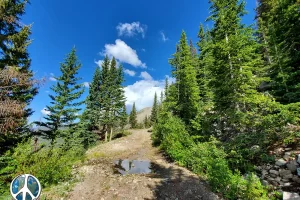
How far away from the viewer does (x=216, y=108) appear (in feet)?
45.4

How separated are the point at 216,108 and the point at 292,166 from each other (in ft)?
21.8

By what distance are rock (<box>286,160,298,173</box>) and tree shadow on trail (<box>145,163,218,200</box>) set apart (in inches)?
136

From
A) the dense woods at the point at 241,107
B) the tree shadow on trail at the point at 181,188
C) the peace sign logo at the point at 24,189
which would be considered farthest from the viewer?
the dense woods at the point at 241,107

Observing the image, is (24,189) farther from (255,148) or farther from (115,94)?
(115,94)

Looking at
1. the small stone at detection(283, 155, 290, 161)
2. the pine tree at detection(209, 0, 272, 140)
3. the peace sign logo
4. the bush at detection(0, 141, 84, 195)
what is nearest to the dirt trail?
the bush at detection(0, 141, 84, 195)

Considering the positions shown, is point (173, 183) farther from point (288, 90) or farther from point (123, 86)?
point (123, 86)

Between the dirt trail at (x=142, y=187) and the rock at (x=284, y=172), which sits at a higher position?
the rock at (x=284, y=172)

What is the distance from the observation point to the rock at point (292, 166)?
24.8 ft

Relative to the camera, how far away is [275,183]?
783 cm

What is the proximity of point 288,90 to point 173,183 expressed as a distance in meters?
11.3

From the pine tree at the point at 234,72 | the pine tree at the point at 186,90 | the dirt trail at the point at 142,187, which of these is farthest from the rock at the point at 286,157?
the pine tree at the point at 186,90

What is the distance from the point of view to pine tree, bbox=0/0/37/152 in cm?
780

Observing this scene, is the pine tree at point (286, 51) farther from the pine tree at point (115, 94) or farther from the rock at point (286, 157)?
the pine tree at point (115, 94)

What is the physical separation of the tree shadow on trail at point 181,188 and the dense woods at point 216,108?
2.13ft
